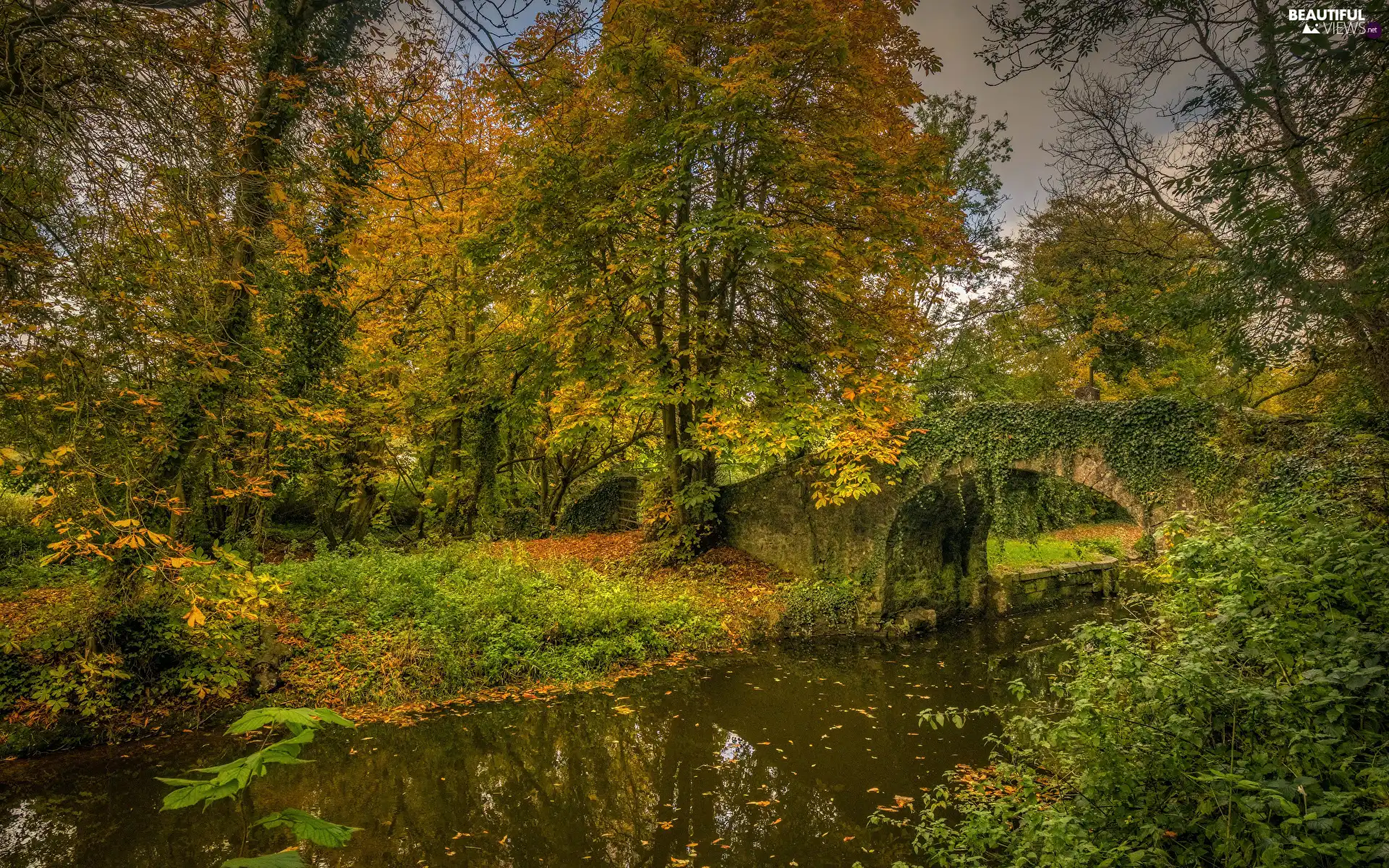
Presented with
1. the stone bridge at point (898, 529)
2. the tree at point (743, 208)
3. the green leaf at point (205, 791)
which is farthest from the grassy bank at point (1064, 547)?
the green leaf at point (205, 791)

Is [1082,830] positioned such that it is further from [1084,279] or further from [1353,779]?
[1084,279]

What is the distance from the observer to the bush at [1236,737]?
8.00 feet

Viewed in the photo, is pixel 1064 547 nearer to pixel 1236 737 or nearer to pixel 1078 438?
pixel 1078 438

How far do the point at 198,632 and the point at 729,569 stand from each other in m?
7.49

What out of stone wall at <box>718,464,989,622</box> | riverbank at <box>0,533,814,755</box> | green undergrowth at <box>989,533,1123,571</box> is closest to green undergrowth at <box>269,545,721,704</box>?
riverbank at <box>0,533,814,755</box>

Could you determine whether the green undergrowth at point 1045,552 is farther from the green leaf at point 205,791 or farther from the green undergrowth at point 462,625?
the green leaf at point 205,791

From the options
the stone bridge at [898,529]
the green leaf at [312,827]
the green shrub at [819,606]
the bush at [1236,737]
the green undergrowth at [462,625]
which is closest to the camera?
the green leaf at [312,827]

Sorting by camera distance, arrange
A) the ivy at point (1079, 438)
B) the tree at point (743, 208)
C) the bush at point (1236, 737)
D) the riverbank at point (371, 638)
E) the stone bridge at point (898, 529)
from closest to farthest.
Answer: the bush at point (1236, 737)
the riverbank at point (371, 638)
the tree at point (743, 208)
the ivy at point (1079, 438)
the stone bridge at point (898, 529)

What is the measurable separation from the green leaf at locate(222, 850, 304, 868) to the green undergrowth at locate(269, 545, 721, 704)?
634cm

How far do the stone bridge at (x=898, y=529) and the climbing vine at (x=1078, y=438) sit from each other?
0.20m

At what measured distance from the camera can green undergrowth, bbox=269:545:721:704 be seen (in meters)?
7.12

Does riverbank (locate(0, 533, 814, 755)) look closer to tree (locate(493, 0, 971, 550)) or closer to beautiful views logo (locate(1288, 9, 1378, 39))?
tree (locate(493, 0, 971, 550))

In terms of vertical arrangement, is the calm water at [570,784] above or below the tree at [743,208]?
below

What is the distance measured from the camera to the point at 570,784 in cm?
526
